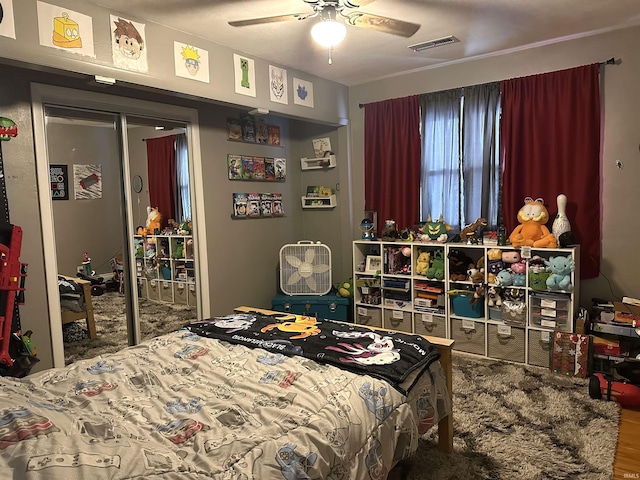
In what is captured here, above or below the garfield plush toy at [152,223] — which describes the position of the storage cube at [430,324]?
below

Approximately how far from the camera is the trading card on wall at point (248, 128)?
423 centimetres

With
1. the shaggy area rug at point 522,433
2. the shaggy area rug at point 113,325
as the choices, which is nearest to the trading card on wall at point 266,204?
the shaggy area rug at point 113,325

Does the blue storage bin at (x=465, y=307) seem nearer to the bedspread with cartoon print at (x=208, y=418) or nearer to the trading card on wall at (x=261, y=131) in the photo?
the bedspread with cartoon print at (x=208, y=418)

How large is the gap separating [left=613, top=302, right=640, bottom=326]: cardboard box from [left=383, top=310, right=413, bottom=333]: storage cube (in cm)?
158

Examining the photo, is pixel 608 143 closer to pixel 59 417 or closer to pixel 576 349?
pixel 576 349

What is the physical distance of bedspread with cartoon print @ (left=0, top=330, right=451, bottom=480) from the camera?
4.10 feet

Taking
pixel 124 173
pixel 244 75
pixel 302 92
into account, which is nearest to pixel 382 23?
pixel 244 75

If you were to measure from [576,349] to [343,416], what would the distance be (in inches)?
93.6

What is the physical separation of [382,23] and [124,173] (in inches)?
82.3

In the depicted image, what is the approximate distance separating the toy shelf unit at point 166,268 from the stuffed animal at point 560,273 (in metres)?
2.83

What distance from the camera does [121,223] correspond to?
335cm

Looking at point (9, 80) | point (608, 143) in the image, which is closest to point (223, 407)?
point (9, 80)

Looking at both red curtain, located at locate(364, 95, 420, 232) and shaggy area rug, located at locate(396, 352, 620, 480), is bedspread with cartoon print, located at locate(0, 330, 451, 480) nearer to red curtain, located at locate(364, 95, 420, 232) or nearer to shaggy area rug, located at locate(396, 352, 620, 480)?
shaggy area rug, located at locate(396, 352, 620, 480)

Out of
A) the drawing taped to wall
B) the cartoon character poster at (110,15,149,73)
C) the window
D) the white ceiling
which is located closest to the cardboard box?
the window
